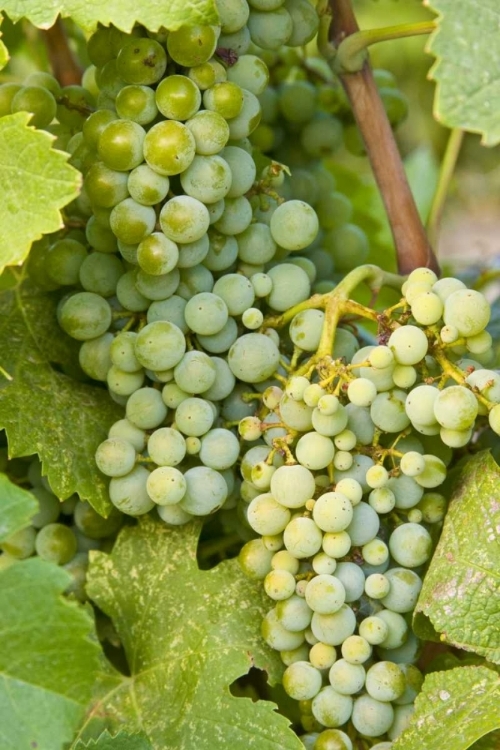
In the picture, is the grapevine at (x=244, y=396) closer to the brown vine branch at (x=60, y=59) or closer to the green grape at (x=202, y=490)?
the green grape at (x=202, y=490)

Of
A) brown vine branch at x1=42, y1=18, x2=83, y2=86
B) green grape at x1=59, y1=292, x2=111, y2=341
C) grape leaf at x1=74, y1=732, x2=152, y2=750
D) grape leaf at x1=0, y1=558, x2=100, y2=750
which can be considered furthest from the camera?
brown vine branch at x1=42, y1=18, x2=83, y2=86

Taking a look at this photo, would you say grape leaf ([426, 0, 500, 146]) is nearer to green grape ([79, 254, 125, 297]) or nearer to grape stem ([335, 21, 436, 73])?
grape stem ([335, 21, 436, 73])

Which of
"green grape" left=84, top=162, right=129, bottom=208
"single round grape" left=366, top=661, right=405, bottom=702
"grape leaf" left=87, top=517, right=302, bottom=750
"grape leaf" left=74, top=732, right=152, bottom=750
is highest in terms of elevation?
"green grape" left=84, top=162, right=129, bottom=208

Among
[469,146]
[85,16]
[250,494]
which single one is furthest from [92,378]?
[469,146]

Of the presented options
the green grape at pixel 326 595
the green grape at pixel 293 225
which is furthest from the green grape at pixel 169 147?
the green grape at pixel 326 595

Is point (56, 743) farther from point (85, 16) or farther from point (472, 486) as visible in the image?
point (85, 16)

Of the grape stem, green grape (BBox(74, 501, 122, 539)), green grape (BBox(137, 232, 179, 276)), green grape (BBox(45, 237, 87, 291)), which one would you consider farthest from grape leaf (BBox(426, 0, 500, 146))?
green grape (BBox(74, 501, 122, 539))

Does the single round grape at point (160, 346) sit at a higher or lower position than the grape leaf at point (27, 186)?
lower
